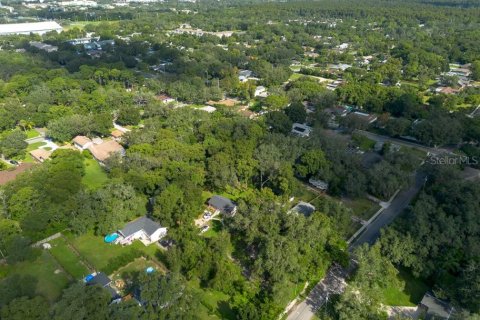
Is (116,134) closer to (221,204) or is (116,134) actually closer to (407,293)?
(221,204)

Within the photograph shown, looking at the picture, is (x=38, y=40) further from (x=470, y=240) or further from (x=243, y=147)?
(x=470, y=240)

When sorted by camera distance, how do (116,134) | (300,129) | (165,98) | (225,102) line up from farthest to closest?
(165,98) < (225,102) < (300,129) < (116,134)

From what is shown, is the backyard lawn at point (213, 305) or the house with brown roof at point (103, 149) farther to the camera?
the house with brown roof at point (103, 149)

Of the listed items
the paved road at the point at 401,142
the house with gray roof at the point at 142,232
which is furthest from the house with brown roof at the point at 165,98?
the house with gray roof at the point at 142,232

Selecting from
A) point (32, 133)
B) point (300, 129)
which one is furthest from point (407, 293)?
point (32, 133)

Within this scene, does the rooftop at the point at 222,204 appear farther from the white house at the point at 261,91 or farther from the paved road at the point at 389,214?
the white house at the point at 261,91

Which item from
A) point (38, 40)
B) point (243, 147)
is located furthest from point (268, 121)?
point (38, 40)

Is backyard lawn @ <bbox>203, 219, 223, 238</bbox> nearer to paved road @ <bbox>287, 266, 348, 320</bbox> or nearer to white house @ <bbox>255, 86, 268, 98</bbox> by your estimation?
paved road @ <bbox>287, 266, 348, 320</bbox>

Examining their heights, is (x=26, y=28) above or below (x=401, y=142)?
below
